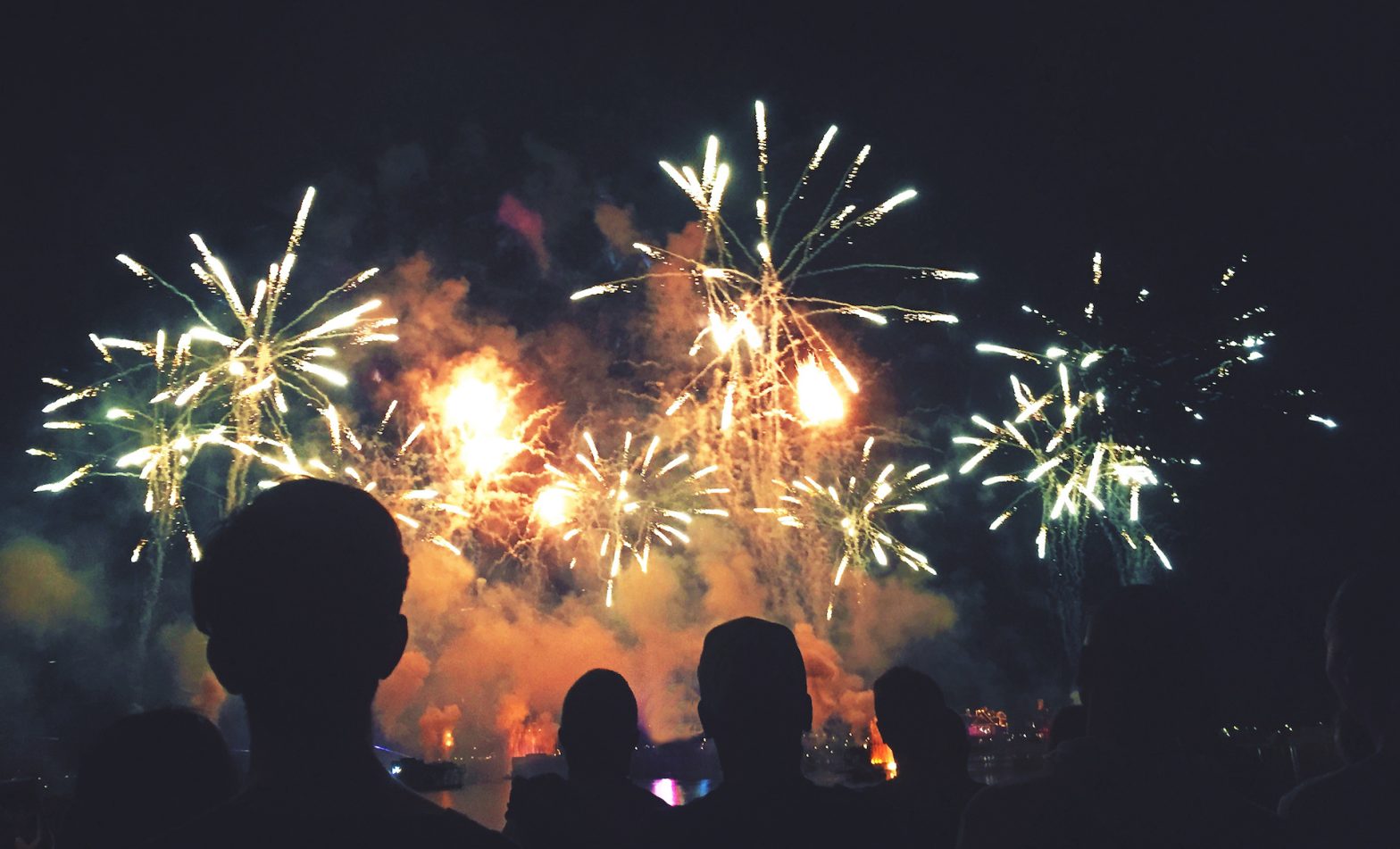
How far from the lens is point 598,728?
158 inches

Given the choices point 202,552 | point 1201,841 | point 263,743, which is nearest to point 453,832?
point 263,743

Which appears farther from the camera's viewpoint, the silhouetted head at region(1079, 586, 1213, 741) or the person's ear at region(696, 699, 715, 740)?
the person's ear at region(696, 699, 715, 740)

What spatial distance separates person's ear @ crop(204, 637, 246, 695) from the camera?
175 cm

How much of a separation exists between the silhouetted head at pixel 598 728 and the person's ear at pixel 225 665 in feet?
7.61

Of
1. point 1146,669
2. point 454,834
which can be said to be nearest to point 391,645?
point 454,834

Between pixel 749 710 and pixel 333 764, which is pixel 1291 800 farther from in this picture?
pixel 333 764

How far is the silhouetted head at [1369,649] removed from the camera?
A: 3.01m

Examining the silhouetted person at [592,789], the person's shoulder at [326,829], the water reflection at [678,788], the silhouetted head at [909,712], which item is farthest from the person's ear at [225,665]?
the water reflection at [678,788]

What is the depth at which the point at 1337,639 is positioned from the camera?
320 cm

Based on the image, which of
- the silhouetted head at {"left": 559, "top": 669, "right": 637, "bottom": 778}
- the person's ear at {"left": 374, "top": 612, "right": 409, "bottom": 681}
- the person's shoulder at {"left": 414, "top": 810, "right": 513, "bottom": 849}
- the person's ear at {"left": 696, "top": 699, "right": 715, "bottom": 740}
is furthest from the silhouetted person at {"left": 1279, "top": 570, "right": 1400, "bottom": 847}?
the person's ear at {"left": 374, "top": 612, "right": 409, "bottom": 681}

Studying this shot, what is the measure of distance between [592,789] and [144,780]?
5.74 feet

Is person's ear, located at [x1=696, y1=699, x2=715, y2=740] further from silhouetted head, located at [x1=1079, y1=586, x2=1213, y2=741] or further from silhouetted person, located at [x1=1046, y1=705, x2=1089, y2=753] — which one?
silhouetted person, located at [x1=1046, y1=705, x2=1089, y2=753]

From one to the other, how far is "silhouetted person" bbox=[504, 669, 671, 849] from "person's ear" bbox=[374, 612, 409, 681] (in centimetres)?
203

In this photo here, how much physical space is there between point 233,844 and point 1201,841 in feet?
7.74
